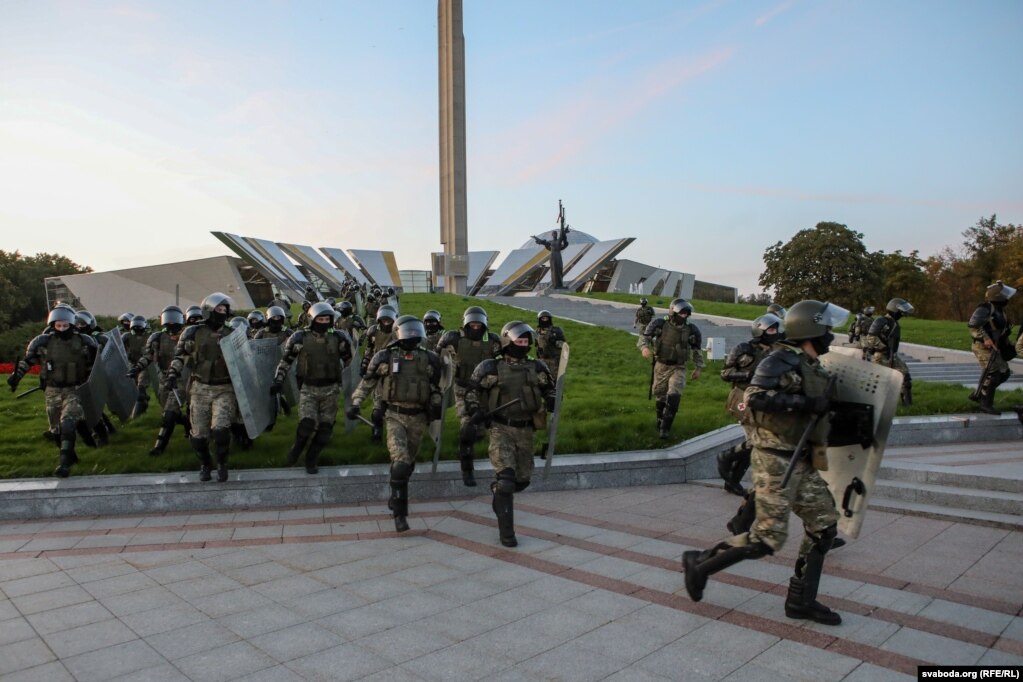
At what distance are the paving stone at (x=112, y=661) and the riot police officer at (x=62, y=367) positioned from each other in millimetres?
4996

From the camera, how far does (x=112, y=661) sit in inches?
155

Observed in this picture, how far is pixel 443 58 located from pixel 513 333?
1987 inches

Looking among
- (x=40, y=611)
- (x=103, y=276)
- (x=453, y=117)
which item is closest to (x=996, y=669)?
(x=40, y=611)

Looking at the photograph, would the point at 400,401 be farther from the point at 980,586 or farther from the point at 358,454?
the point at 980,586

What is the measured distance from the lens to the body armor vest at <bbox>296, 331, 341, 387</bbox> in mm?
8531

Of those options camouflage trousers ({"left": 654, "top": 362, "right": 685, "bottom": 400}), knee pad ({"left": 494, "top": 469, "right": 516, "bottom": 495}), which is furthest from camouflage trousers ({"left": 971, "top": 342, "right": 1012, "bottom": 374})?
knee pad ({"left": 494, "top": 469, "right": 516, "bottom": 495})

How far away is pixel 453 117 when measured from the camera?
5184 cm

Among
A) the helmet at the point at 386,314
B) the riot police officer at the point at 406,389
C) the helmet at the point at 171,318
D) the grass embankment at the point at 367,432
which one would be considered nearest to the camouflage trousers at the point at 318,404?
the grass embankment at the point at 367,432

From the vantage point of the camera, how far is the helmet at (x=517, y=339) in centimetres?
671

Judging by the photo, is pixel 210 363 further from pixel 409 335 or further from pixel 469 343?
pixel 469 343

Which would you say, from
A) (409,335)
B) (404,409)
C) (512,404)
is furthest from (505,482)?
(409,335)

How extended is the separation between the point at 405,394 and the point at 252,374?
2624 millimetres

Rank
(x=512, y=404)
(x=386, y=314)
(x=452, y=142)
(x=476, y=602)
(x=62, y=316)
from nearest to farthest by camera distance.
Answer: (x=476, y=602) < (x=512, y=404) < (x=62, y=316) < (x=386, y=314) < (x=452, y=142)

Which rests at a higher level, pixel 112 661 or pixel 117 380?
pixel 117 380
